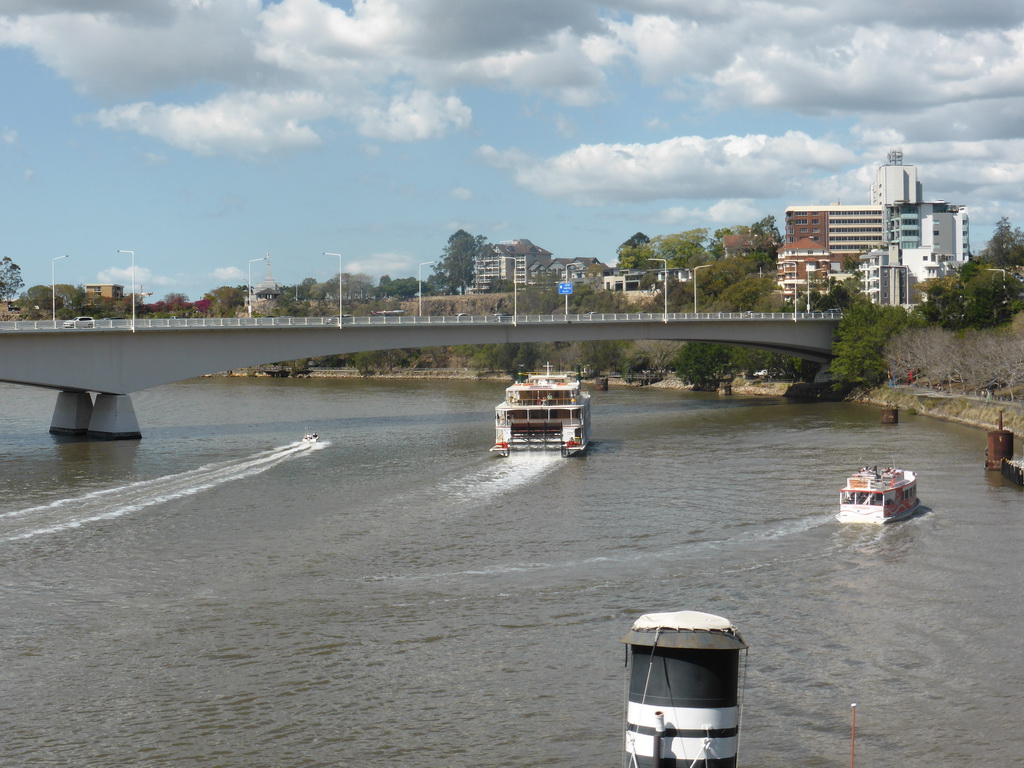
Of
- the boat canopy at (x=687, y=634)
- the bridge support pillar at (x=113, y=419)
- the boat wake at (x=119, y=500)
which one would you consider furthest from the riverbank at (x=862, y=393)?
the boat canopy at (x=687, y=634)

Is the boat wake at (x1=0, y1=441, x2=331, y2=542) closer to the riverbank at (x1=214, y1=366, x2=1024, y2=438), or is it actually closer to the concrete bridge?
the concrete bridge

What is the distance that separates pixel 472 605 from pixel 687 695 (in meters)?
12.4

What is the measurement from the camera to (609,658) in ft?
70.3

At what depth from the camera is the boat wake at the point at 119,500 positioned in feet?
113

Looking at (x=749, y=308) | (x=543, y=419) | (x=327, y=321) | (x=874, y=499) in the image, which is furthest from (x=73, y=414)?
(x=749, y=308)

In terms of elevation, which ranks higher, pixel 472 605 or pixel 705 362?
pixel 705 362

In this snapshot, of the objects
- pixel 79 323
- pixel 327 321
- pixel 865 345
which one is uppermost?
pixel 327 321

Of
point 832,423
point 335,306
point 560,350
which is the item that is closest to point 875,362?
point 832,423

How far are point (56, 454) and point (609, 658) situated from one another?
38760 millimetres

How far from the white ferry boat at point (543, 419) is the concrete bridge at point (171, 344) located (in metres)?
16.1

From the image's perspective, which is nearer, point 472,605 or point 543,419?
point 472,605

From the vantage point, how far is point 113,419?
5903 cm

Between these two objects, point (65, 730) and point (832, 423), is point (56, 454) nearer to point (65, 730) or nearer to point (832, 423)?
point (65, 730)

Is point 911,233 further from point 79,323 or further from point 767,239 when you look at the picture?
point 79,323
